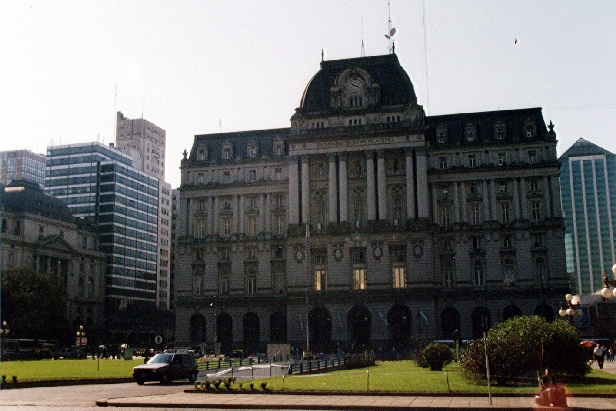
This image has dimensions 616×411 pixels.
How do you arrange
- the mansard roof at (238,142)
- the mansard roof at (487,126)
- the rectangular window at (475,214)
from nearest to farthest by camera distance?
1. the rectangular window at (475,214)
2. the mansard roof at (487,126)
3. the mansard roof at (238,142)

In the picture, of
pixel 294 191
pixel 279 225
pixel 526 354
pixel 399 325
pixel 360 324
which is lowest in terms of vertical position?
pixel 526 354

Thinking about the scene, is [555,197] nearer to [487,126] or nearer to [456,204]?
[456,204]

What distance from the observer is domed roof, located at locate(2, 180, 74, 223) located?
133750 mm

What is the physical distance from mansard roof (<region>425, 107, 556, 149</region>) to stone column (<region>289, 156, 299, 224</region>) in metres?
20.6

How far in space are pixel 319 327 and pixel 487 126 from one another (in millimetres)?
40074

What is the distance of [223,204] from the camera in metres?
113

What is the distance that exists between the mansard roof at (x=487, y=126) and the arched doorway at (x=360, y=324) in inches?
1089

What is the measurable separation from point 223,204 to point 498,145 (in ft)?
144

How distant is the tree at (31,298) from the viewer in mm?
103056

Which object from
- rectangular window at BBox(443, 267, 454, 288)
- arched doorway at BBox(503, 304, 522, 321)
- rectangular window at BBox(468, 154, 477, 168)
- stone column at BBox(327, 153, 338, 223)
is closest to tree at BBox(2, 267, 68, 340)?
stone column at BBox(327, 153, 338, 223)

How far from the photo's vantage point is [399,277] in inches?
3851

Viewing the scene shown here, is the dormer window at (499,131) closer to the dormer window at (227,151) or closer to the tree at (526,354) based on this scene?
the dormer window at (227,151)

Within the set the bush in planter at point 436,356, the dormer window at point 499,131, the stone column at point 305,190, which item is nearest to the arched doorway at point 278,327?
the stone column at point 305,190

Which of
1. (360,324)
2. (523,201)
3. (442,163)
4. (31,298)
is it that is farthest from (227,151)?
(523,201)
